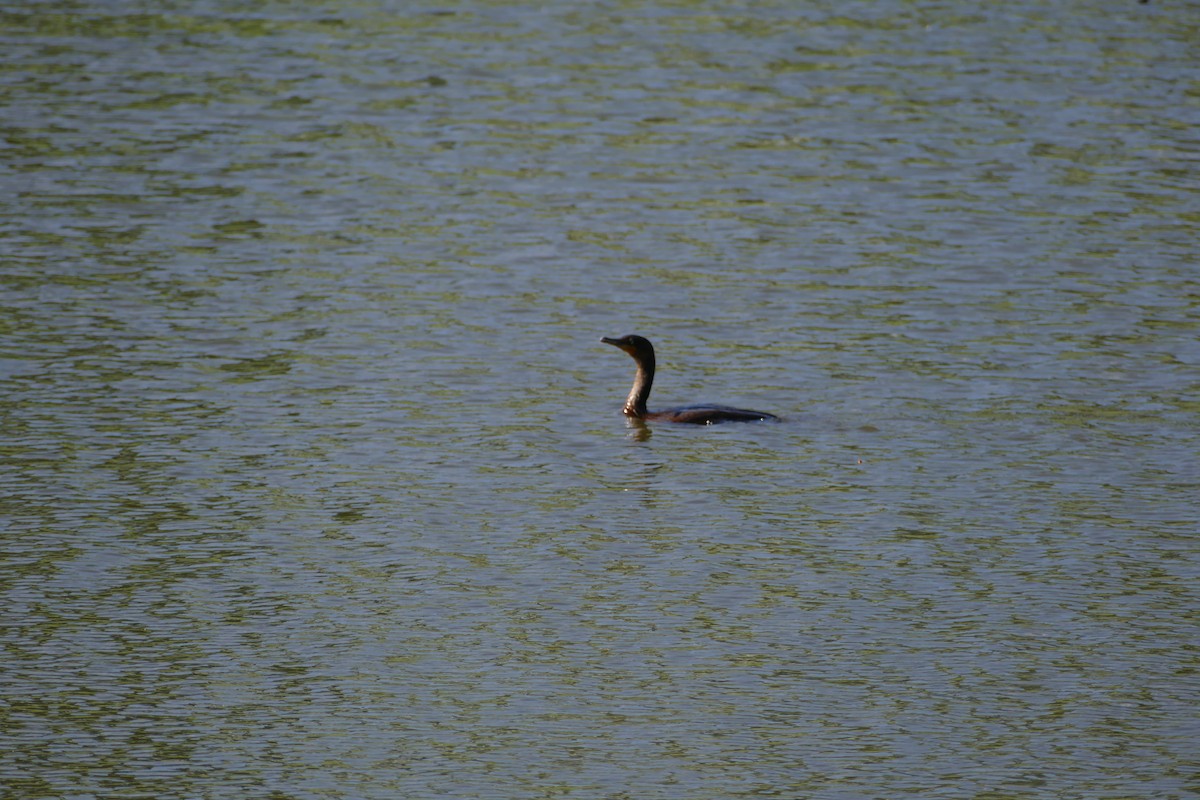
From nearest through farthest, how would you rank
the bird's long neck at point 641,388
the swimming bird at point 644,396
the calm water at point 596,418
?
the calm water at point 596,418
the swimming bird at point 644,396
the bird's long neck at point 641,388

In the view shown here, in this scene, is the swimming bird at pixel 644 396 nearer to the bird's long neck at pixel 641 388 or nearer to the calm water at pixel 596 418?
the bird's long neck at pixel 641 388

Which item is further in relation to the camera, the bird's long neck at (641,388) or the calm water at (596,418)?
the bird's long neck at (641,388)

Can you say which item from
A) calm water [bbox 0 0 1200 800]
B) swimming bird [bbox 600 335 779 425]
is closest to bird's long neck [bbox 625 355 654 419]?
swimming bird [bbox 600 335 779 425]

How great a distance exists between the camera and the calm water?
958 cm

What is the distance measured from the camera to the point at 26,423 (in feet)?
45.8

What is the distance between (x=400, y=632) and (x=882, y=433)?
15.9ft

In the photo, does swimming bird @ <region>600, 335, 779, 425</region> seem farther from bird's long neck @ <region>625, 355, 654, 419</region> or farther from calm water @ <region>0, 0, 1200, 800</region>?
calm water @ <region>0, 0, 1200, 800</region>

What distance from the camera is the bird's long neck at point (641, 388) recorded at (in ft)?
48.9

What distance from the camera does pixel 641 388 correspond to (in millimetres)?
14891

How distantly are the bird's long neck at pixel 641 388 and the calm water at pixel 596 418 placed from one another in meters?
0.28

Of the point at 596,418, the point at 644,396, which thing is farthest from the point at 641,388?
the point at 596,418

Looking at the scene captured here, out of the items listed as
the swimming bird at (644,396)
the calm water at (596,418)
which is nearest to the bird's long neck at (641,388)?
the swimming bird at (644,396)

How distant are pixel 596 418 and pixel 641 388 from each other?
1.35ft

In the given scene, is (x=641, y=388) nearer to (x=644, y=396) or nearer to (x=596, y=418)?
(x=644, y=396)
